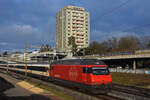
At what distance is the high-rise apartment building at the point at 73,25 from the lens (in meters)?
118

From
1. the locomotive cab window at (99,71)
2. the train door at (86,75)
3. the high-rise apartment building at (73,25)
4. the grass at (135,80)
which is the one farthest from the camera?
the high-rise apartment building at (73,25)

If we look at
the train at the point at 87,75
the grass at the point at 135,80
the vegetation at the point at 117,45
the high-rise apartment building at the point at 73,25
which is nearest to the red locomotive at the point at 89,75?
the train at the point at 87,75

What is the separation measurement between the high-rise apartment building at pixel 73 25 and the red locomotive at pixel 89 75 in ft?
309

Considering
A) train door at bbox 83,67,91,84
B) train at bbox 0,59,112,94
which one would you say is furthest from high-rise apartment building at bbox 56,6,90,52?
train door at bbox 83,67,91,84

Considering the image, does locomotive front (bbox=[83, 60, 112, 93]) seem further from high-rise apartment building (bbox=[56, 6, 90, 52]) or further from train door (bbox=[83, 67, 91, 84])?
high-rise apartment building (bbox=[56, 6, 90, 52])

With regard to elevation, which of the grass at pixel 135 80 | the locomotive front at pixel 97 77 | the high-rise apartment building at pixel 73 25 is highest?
the high-rise apartment building at pixel 73 25

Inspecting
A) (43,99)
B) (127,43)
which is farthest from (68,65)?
(127,43)

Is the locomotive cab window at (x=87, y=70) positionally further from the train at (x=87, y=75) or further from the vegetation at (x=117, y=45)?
the vegetation at (x=117, y=45)

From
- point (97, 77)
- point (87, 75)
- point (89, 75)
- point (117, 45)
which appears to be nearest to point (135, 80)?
point (97, 77)

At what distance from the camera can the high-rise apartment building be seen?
4636 inches

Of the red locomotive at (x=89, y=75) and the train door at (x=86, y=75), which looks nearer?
the red locomotive at (x=89, y=75)

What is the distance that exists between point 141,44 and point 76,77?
61.7 meters

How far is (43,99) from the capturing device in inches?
549

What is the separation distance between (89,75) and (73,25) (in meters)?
104
